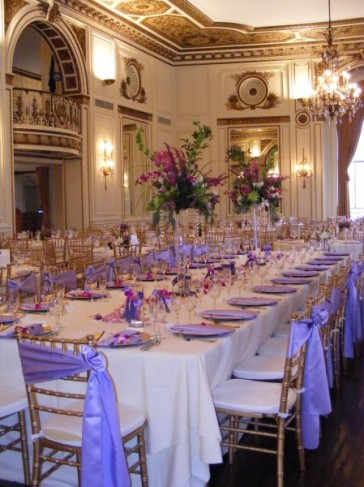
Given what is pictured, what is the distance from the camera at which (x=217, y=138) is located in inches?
671

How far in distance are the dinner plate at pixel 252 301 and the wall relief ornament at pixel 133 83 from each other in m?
10.9

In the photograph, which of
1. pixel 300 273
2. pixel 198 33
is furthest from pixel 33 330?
pixel 198 33

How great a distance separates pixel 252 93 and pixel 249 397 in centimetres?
1442

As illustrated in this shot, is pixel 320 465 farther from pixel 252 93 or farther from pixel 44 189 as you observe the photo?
pixel 252 93

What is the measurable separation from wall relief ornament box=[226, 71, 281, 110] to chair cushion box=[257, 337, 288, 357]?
13.1 metres

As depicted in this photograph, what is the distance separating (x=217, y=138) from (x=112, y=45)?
4.16 m

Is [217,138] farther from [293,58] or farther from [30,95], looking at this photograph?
[30,95]

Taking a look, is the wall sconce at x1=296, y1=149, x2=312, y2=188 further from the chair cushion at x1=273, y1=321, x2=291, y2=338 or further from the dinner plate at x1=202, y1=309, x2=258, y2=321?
the dinner plate at x1=202, y1=309, x2=258, y2=321

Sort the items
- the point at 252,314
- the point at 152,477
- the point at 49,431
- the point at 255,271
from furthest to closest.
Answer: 1. the point at 255,271
2. the point at 252,314
3. the point at 152,477
4. the point at 49,431

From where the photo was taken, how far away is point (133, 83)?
15.0m

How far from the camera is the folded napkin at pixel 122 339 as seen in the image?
10.1 ft

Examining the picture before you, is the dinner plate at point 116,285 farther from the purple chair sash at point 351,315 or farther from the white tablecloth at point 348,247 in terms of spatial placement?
the white tablecloth at point 348,247

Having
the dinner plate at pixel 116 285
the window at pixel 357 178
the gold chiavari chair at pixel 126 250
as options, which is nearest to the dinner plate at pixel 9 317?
the dinner plate at pixel 116 285

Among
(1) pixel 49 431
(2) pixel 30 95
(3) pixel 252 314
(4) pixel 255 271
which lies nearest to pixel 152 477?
(1) pixel 49 431
